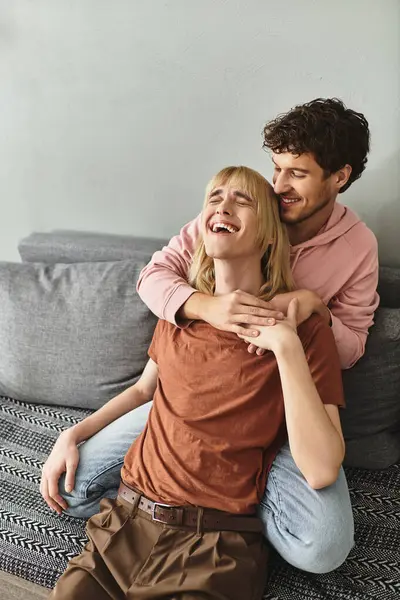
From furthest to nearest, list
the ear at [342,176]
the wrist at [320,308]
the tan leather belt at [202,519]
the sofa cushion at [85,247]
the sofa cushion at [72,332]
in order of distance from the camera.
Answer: the sofa cushion at [85,247] < the sofa cushion at [72,332] < the ear at [342,176] < the wrist at [320,308] < the tan leather belt at [202,519]

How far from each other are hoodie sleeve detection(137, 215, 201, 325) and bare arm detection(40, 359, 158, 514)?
154 millimetres

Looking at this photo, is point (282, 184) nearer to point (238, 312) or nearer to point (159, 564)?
point (238, 312)

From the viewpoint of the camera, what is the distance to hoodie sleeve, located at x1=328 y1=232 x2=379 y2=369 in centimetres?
161

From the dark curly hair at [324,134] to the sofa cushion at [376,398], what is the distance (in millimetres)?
412

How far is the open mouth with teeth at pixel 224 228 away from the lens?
1.45m

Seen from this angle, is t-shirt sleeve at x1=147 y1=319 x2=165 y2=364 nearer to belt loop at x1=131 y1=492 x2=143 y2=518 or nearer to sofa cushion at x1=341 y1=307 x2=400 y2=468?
belt loop at x1=131 y1=492 x2=143 y2=518

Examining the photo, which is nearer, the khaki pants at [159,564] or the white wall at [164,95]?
the khaki pants at [159,564]

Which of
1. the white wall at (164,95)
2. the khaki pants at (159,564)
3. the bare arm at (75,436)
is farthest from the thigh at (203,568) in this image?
the white wall at (164,95)

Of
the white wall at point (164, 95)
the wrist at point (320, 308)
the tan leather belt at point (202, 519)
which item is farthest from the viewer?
the white wall at point (164, 95)

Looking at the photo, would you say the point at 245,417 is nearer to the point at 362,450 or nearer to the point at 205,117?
the point at 362,450

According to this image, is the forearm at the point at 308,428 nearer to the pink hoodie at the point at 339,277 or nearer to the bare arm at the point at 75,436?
the pink hoodie at the point at 339,277

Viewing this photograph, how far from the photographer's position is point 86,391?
1.94 metres

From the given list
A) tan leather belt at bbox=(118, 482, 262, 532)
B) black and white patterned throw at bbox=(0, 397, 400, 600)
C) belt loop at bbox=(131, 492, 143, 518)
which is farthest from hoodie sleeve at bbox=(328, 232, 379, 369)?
belt loop at bbox=(131, 492, 143, 518)

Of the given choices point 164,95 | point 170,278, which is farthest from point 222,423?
point 164,95
